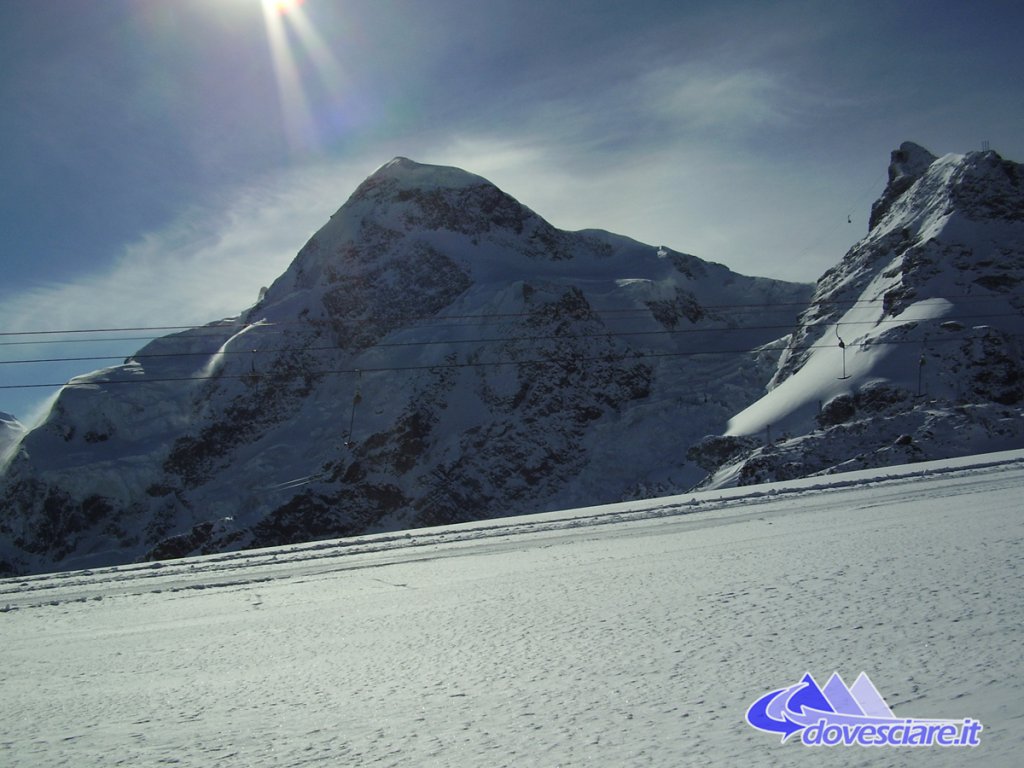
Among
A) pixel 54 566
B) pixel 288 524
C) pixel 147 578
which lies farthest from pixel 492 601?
pixel 54 566

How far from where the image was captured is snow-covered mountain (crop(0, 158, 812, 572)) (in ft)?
373

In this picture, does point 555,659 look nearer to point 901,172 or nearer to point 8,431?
point 901,172

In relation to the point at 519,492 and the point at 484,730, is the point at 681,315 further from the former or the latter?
the point at 484,730

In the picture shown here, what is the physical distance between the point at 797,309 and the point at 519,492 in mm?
67448

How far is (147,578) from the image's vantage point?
16.8m

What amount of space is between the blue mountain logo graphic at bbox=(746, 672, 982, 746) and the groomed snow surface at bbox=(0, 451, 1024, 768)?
0.08 meters

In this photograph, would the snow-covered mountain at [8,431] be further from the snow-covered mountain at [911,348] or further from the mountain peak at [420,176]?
the snow-covered mountain at [911,348]

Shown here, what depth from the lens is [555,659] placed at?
5.25 metres

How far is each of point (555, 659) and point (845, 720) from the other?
196 centimetres

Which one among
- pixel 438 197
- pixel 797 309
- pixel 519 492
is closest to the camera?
pixel 519 492

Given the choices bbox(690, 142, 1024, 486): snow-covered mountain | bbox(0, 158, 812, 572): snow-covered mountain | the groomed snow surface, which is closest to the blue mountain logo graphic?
the groomed snow surface

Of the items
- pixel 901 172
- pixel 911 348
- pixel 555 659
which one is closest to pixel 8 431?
pixel 911 348

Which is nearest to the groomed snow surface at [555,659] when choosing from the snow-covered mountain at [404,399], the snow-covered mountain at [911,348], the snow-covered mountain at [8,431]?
the snow-covered mountain at [911,348]

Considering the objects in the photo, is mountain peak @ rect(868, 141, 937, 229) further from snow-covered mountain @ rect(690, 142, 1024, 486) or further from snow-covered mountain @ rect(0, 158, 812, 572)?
snow-covered mountain @ rect(0, 158, 812, 572)
